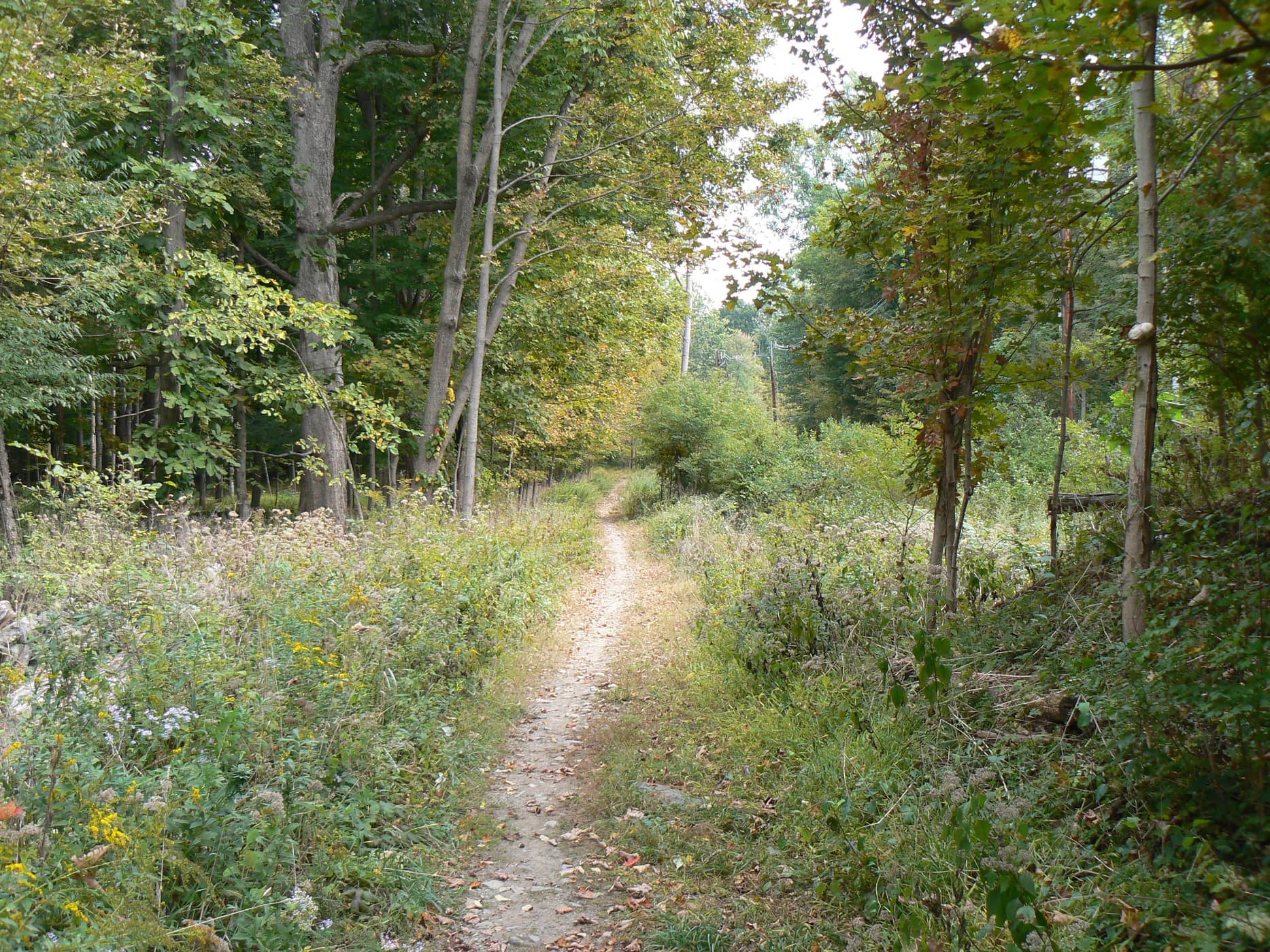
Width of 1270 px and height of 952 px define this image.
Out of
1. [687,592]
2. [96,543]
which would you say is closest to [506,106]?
[687,592]

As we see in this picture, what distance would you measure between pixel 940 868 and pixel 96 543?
6.58 m

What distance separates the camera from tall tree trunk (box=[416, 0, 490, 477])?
35.7 feet

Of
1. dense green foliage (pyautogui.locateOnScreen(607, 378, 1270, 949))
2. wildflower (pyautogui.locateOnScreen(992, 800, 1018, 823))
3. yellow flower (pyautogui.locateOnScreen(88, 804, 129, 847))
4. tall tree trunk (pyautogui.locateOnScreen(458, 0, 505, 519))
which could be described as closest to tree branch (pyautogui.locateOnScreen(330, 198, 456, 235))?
tall tree trunk (pyautogui.locateOnScreen(458, 0, 505, 519))

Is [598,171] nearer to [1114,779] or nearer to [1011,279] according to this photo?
[1011,279]

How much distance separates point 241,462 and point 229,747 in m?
11.8

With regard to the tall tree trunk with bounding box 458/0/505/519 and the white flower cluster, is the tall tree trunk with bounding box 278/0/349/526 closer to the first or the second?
the tall tree trunk with bounding box 458/0/505/519

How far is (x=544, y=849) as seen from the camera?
4648 millimetres

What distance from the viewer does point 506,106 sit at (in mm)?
13070

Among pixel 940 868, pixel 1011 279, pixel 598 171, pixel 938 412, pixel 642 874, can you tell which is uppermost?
pixel 598 171

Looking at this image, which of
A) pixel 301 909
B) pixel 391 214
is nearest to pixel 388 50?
pixel 391 214

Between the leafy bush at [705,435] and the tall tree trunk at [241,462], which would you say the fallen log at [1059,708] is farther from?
the leafy bush at [705,435]

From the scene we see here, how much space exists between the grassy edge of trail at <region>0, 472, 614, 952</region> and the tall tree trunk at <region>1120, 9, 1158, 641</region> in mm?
4023

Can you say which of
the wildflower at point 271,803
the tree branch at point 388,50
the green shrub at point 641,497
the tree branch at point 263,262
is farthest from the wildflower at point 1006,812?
the green shrub at point 641,497

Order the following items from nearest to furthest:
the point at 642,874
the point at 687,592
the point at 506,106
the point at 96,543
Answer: the point at 642,874 < the point at 96,543 < the point at 687,592 < the point at 506,106
